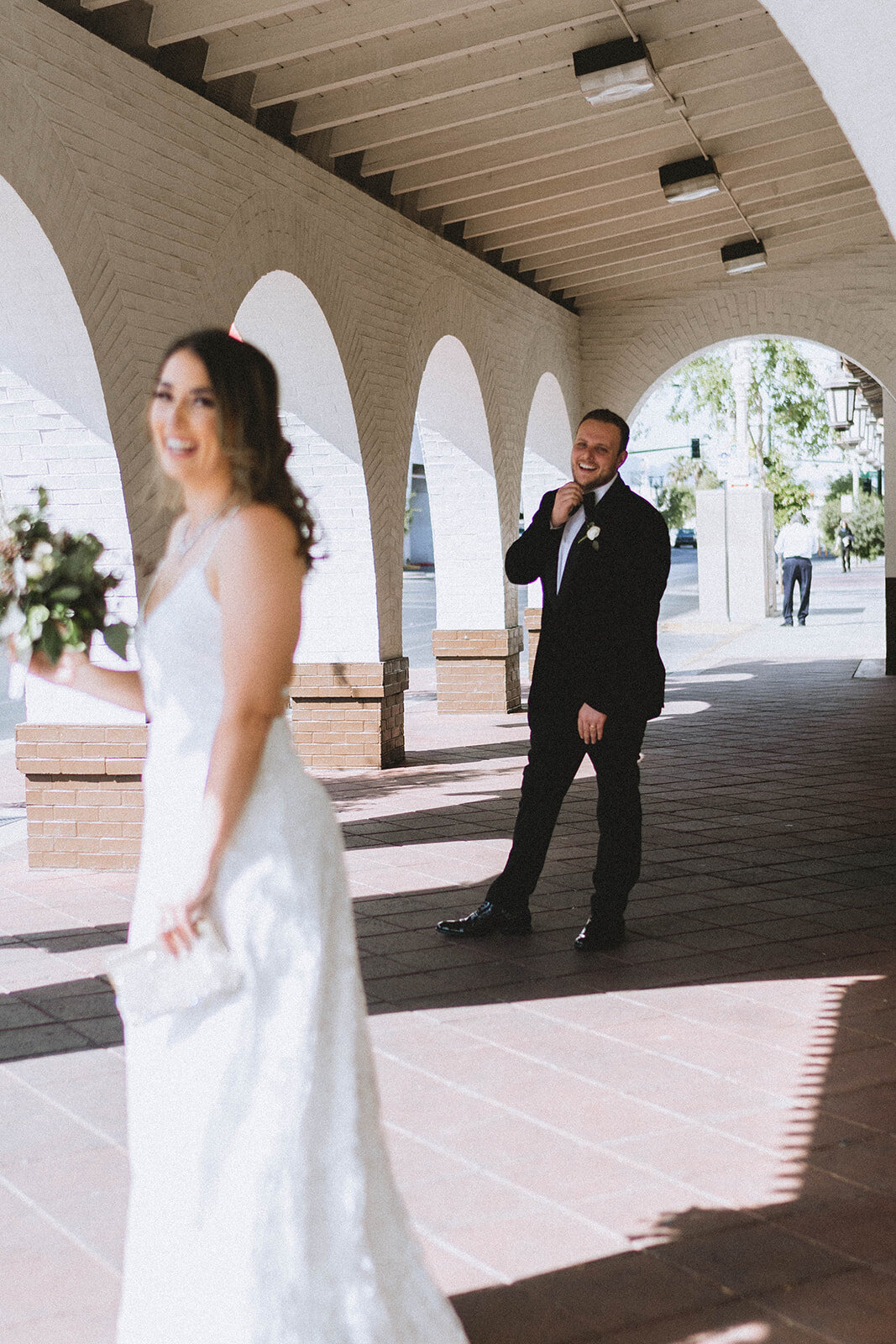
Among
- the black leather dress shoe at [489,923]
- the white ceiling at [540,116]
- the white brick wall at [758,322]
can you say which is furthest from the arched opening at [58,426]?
the white brick wall at [758,322]

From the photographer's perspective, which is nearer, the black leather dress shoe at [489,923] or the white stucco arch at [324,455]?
the black leather dress shoe at [489,923]

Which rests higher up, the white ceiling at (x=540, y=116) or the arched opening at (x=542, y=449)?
the white ceiling at (x=540, y=116)

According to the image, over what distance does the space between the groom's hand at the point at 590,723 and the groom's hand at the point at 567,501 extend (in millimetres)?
640

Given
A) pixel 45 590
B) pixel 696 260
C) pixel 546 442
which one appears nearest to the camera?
pixel 45 590

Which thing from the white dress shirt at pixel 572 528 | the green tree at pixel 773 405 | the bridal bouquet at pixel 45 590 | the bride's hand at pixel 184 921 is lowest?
the bride's hand at pixel 184 921

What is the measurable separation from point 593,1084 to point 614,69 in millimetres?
5381

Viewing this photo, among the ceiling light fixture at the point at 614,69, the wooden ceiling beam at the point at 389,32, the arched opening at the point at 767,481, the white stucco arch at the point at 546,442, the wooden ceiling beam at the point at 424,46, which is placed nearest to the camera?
the wooden ceiling beam at the point at 389,32

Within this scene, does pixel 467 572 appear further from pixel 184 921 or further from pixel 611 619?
pixel 184 921

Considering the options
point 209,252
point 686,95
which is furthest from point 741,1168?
point 686,95

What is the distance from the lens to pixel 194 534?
7.20 feet

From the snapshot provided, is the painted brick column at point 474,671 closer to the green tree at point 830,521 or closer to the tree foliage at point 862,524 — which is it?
the tree foliage at point 862,524

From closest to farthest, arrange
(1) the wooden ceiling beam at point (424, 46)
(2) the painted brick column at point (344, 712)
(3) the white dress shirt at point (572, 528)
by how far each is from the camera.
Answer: (3) the white dress shirt at point (572, 528), (1) the wooden ceiling beam at point (424, 46), (2) the painted brick column at point (344, 712)

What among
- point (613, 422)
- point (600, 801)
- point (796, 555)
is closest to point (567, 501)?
point (613, 422)

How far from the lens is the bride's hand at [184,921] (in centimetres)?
206
